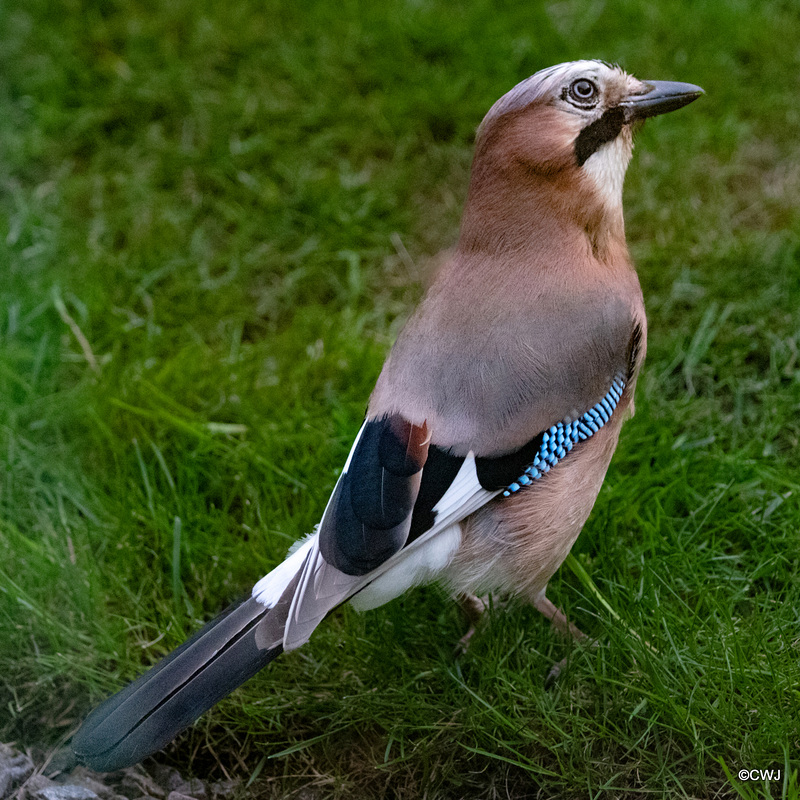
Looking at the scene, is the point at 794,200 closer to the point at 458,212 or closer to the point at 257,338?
the point at 458,212

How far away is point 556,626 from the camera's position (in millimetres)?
2482

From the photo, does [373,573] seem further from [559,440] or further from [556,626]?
[556,626]

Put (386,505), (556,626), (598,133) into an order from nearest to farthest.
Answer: (386,505) → (598,133) → (556,626)

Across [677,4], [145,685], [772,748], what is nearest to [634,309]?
[772,748]

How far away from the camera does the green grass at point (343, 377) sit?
91.2 inches

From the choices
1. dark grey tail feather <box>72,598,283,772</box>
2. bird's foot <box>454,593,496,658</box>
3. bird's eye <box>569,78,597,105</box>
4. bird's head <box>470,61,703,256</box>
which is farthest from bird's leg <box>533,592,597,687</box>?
bird's eye <box>569,78,597,105</box>

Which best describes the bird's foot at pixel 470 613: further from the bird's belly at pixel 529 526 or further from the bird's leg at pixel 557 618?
the bird's belly at pixel 529 526

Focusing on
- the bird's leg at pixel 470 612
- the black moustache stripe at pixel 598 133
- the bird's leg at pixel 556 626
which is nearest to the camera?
the black moustache stripe at pixel 598 133

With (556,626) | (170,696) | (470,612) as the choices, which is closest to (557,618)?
(556,626)

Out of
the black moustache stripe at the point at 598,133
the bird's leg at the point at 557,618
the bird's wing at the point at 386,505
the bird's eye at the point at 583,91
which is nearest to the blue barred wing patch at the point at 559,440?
the bird's wing at the point at 386,505

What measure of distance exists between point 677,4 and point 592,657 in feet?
10.6

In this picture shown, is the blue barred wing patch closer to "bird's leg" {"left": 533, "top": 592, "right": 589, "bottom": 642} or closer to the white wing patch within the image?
the white wing patch

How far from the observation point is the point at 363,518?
2080mm

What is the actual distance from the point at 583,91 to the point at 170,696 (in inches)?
62.3
